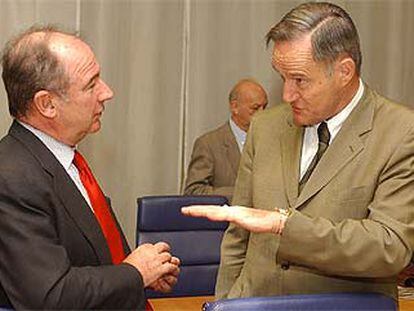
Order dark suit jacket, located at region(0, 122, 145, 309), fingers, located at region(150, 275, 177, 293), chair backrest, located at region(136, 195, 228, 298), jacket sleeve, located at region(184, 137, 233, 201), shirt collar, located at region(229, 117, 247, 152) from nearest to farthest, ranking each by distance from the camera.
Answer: dark suit jacket, located at region(0, 122, 145, 309) < fingers, located at region(150, 275, 177, 293) < chair backrest, located at region(136, 195, 228, 298) < jacket sleeve, located at region(184, 137, 233, 201) < shirt collar, located at region(229, 117, 247, 152)

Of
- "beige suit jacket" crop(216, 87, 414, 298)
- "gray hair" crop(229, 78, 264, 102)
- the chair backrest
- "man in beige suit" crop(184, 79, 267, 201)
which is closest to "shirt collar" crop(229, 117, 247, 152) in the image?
"man in beige suit" crop(184, 79, 267, 201)

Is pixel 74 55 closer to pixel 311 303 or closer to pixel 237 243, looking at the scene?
pixel 237 243

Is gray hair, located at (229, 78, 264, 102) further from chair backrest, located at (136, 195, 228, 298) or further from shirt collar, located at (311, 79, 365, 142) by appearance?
shirt collar, located at (311, 79, 365, 142)

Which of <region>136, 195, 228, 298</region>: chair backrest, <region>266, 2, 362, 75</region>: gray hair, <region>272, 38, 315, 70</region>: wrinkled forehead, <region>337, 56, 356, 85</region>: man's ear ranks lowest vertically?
<region>136, 195, 228, 298</region>: chair backrest

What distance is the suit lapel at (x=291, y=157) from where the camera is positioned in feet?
6.62

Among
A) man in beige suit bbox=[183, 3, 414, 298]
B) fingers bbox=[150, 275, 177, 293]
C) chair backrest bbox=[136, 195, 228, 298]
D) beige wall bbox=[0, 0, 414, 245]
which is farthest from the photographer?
beige wall bbox=[0, 0, 414, 245]

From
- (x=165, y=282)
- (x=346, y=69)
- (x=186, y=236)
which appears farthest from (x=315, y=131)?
(x=186, y=236)

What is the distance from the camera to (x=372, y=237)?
184 cm

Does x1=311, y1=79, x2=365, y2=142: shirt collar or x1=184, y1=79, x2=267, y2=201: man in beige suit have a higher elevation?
x1=311, y1=79, x2=365, y2=142: shirt collar

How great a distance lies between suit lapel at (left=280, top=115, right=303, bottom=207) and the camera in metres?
2.02

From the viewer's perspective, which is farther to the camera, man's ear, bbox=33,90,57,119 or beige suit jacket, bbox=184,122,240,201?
beige suit jacket, bbox=184,122,240,201

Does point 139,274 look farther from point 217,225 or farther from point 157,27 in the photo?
point 157,27

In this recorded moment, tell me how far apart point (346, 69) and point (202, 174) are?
2402 millimetres

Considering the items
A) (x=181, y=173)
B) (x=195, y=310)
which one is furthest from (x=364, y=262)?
(x=181, y=173)
